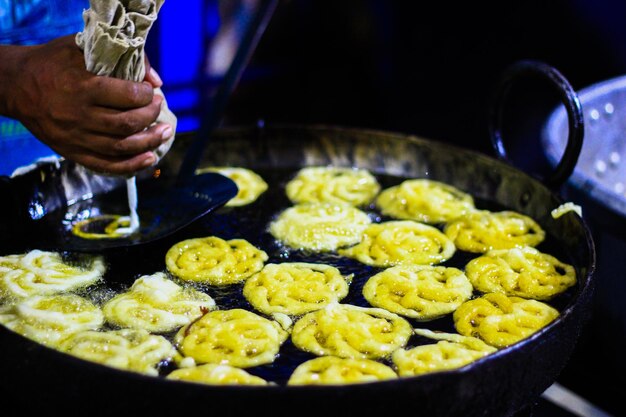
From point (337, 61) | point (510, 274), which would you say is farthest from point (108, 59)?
point (337, 61)

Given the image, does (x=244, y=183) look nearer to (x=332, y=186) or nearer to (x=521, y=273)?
(x=332, y=186)

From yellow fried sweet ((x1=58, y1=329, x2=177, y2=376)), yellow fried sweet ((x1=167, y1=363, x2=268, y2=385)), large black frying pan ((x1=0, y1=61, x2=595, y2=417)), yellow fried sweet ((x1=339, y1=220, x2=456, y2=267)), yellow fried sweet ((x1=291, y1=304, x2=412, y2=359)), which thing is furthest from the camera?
yellow fried sweet ((x1=339, y1=220, x2=456, y2=267))

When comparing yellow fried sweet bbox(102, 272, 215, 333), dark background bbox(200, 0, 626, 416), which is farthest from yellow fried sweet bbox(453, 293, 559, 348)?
dark background bbox(200, 0, 626, 416)

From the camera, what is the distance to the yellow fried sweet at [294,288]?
2494 millimetres

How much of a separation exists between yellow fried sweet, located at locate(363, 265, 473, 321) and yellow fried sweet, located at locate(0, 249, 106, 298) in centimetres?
110

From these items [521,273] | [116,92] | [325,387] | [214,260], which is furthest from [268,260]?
[325,387]

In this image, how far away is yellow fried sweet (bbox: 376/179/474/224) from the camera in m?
3.23

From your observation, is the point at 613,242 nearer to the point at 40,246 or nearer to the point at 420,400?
the point at 420,400

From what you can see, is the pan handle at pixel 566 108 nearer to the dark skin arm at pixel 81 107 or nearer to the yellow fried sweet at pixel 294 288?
Result: the yellow fried sweet at pixel 294 288

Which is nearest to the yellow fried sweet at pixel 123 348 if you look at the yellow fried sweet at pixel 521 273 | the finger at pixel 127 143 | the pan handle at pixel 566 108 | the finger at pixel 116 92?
the finger at pixel 127 143

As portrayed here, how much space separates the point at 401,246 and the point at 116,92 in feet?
4.36

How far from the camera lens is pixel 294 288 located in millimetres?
2580

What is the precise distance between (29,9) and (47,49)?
1.87m

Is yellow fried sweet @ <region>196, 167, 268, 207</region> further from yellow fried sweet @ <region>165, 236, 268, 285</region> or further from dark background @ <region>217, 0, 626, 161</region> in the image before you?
dark background @ <region>217, 0, 626, 161</region>
